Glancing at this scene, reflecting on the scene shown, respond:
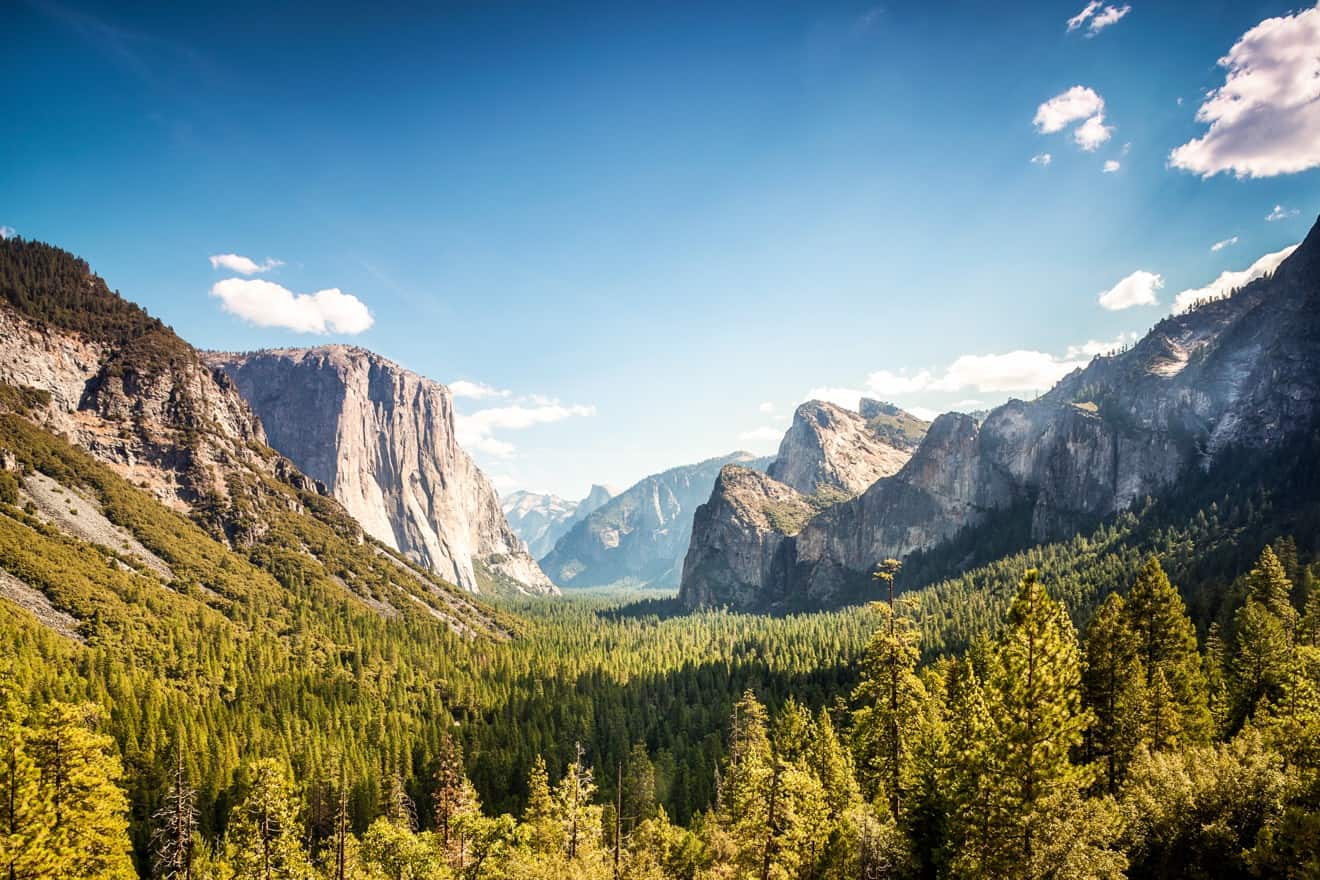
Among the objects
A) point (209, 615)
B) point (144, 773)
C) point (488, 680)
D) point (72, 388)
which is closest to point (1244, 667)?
point (144, 773)

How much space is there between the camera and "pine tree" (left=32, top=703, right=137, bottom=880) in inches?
1061

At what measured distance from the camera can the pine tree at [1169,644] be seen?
3584 cm

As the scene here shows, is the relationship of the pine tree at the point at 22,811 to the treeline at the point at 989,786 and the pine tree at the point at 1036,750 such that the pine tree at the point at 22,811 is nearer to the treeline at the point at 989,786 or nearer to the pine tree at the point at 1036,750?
the treeline at the point at 989,786

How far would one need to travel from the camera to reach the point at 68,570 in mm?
107938

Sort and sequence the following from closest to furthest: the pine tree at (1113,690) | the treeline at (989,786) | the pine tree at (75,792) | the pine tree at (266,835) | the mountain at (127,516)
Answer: the treeline at (989,786), the pine tree at (75,792), the pine tree at (1113,690), the pine tree at (266,835), the mountain at (127,516)

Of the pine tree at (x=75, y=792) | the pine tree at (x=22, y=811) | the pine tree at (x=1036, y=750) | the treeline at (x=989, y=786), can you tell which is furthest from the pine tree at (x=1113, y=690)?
the pine tree at (x=22, y=811)

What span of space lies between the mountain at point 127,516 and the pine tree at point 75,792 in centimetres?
9442

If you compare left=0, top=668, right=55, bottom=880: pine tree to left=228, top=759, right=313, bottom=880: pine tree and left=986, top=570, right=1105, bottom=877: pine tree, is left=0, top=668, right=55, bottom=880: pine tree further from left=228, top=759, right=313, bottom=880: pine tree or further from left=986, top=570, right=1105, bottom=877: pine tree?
left=986, top=570, right=1105, bottom=877: pine tree

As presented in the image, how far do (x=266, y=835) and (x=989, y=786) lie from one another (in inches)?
1696

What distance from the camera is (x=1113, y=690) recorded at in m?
34.7

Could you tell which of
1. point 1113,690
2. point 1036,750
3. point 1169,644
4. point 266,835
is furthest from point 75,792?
point 1169,644

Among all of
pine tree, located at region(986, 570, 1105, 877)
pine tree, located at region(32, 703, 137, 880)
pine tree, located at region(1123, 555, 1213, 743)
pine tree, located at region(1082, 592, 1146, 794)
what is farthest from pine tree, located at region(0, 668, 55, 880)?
pine tree, located at region(1123, 555, 1213, 743)

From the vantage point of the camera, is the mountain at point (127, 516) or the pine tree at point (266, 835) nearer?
Answer: the pine tree at point (266, 835)

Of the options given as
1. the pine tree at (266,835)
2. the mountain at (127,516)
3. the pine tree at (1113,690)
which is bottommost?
the pine tree at (266,835)
